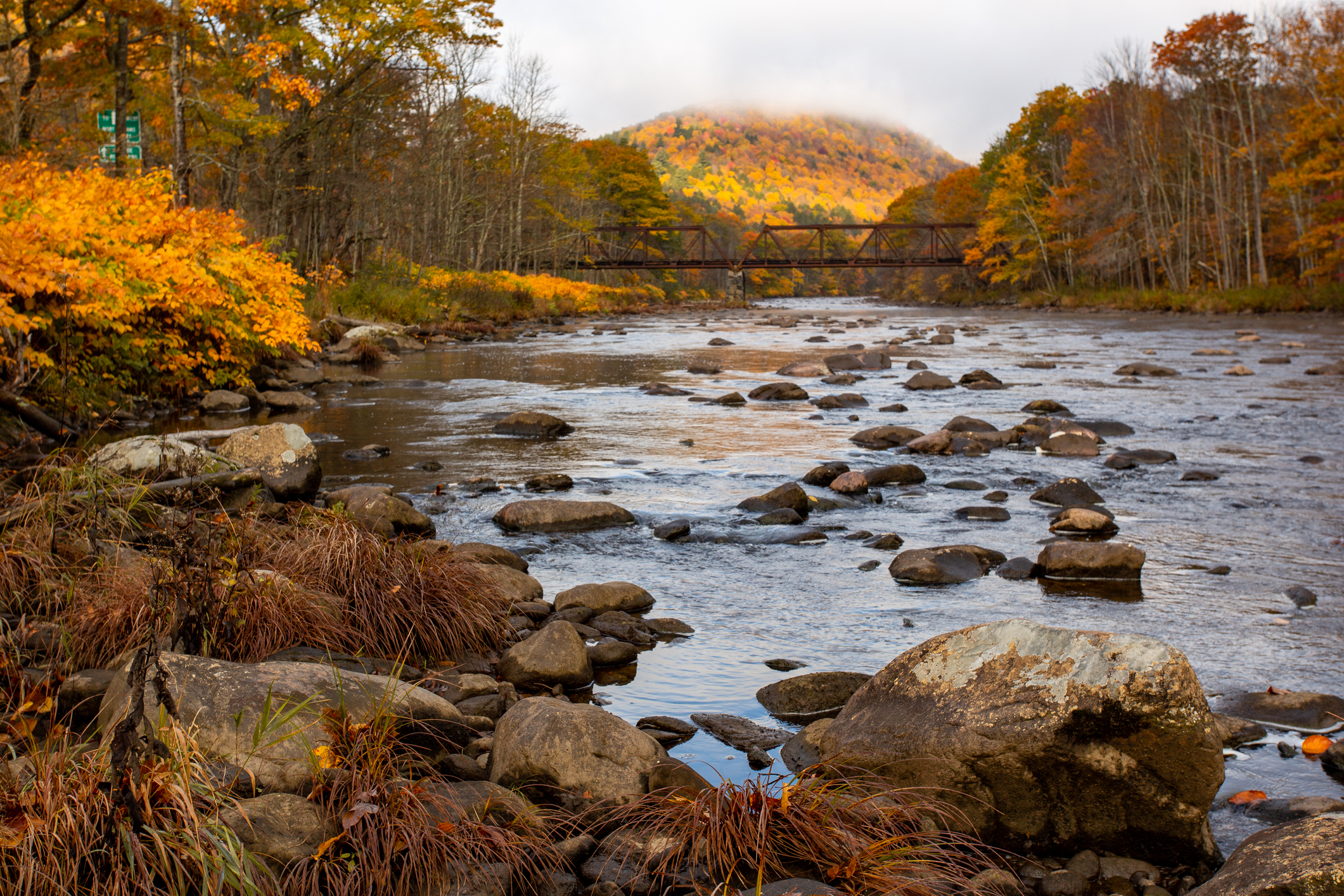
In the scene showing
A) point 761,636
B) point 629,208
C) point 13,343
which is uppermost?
point 629,208

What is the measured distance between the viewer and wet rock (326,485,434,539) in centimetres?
754

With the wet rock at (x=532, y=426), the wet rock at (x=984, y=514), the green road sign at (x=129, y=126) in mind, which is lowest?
the wet rock at (x=984, y=514)

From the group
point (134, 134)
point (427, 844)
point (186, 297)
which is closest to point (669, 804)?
point (427, 844)

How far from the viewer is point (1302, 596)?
622 cm

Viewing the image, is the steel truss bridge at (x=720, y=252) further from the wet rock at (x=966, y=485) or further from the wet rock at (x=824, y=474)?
the wet rock at (x=966, y=485)

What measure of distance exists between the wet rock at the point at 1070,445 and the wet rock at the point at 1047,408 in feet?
9.11

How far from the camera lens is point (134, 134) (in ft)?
55.4

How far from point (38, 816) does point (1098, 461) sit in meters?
10.4

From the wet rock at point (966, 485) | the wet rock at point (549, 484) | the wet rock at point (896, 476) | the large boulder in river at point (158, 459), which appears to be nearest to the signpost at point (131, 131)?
the large boulder in river at point (158, 459)

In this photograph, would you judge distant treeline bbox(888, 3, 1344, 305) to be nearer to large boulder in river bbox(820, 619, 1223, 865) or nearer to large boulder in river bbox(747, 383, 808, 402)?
large boulder in river bbox(747, 383, 808, 402)

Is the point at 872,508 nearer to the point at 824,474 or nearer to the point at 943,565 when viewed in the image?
the point at 824,474

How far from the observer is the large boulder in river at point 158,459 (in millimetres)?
7215

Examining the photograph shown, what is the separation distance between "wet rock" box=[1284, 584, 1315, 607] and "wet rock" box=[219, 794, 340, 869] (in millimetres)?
5650

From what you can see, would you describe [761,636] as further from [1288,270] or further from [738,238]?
[738,238]
